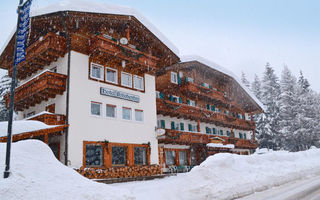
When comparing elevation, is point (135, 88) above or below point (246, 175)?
above

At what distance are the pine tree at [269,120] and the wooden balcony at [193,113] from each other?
15275mm

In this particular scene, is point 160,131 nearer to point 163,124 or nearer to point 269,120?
point 163,124

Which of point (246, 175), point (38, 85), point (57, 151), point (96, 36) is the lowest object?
point (246, 175)

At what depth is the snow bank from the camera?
9.32 m

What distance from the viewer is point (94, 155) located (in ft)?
59.3

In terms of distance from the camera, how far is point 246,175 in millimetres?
11672

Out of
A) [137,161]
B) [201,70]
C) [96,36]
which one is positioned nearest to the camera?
[96,36]

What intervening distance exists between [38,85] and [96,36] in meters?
5.17

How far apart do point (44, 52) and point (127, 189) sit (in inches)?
530

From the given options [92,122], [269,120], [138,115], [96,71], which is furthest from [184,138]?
[269,120]

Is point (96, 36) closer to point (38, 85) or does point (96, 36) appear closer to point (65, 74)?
point (65, 74)

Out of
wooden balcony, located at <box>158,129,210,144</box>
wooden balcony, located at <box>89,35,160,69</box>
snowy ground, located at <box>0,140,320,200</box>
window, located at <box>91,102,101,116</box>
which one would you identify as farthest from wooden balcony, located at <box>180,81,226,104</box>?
snowy ground, located at <box>0,140,320,200</box>

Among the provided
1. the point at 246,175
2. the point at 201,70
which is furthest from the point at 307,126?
the point at 246,175

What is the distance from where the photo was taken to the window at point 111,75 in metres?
20.3
